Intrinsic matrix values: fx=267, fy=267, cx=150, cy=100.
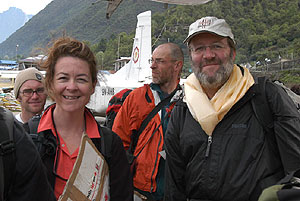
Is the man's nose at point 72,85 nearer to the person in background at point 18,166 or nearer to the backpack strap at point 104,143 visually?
the backpack strap at point 104,143

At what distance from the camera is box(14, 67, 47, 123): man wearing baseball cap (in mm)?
2611

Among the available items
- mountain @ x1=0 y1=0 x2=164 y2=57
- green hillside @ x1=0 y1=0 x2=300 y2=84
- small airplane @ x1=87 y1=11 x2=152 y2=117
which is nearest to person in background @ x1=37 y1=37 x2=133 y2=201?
small airplane @ x1=87 y1=11 x2=152 y2=117

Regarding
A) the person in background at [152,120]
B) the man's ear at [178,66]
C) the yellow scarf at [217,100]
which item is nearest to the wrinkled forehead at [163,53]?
the person in background at [152,120]

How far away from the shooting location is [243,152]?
157cm

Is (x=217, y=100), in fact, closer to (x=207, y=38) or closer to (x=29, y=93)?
(x=207, y=38)

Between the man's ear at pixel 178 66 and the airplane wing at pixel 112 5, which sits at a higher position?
the airplane wing at pixel 112 5

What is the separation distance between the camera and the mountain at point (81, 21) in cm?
9762

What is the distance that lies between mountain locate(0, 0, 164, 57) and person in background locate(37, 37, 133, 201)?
2158 inches

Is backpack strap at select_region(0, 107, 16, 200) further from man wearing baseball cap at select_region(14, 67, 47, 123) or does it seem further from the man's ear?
the man's ear

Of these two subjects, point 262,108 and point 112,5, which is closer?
point 262,108

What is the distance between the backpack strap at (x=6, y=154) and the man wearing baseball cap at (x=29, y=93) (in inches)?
68.0

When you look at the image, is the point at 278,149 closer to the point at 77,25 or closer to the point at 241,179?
the point at 241,179

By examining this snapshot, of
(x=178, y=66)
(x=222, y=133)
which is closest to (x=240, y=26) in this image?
(x=178, y=66)

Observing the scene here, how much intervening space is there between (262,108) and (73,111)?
1.15 meters
